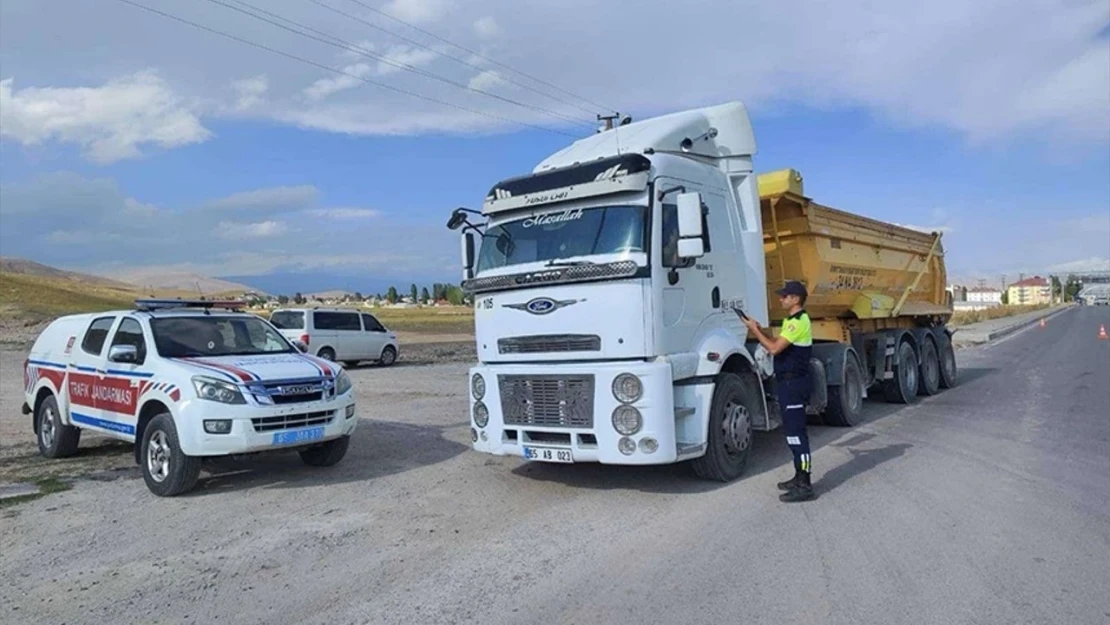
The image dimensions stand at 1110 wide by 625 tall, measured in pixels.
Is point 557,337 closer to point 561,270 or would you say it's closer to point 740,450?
point 561,270

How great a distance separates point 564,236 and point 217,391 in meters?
3.53

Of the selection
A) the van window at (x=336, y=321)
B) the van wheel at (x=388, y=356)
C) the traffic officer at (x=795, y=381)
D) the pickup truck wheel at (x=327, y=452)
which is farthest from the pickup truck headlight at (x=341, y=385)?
the van wheel at (x=388, y=356)

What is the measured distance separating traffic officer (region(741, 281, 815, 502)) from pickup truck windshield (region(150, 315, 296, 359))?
5.47 meters

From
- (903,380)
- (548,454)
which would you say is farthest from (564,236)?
(903,380)

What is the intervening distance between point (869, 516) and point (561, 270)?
3198 millimetres

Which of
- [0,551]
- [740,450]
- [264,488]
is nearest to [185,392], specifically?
[264,488]

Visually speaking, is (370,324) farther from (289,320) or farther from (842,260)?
(842,260)

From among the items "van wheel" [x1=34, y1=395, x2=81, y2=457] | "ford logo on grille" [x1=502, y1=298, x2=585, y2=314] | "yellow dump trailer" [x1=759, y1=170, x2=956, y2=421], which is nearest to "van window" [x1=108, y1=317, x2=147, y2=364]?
"van wheel" [x1=34, y1=395, x2=81, y2=457]

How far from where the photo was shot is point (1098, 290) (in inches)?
6132

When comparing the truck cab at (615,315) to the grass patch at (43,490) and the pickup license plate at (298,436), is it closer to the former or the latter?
the pickup license plate at (298,436)

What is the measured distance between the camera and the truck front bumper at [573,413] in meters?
6.70

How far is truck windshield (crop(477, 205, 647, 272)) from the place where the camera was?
23.2 feet

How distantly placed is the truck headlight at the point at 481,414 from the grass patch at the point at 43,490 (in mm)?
4121

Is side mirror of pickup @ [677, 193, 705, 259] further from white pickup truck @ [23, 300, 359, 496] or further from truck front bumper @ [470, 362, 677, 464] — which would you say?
white pickup truck @ [23, 300, 359, 496]
